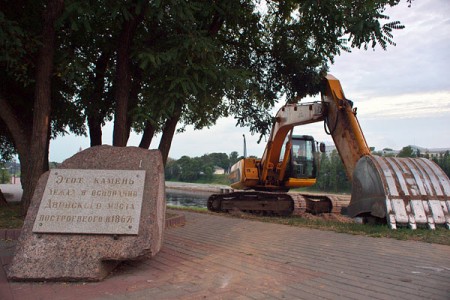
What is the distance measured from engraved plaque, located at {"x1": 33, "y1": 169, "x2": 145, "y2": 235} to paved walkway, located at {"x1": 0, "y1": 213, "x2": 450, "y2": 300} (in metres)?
0.59

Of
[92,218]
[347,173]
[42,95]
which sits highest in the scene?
[42,95]

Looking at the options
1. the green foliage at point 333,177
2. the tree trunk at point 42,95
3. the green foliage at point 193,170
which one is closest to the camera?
the tree trunk at point 42,95

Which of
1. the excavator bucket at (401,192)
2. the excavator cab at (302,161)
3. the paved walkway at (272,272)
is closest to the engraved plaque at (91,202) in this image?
the paved walkway at (272,272)

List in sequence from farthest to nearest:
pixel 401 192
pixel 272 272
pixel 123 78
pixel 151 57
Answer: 1. pixel 401 192
2. pixel 123 78
3. pixel 151 57
4. pixel 272 272

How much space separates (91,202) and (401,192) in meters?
6.15

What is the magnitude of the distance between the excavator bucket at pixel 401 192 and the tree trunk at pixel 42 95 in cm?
Answer: 650

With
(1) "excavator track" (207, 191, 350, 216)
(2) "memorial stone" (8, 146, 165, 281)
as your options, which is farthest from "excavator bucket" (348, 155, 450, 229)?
(2) "memorial stone" (8, 146, 165, 281)

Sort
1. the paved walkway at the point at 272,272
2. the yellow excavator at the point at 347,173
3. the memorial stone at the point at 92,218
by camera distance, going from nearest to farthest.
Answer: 1. the paved walkway at the point at 272,272
2. the memorial stone at the point at 92,218
3. the yellow excavator at the point at 347,173

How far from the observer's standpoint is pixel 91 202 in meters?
5.10

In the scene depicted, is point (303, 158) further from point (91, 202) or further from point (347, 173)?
point (91, 202)

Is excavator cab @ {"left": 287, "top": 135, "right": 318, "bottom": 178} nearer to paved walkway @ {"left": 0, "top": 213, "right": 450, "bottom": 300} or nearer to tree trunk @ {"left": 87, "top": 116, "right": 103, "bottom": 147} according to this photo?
tree trunk @ {"left": 87, "top": 116, "right": 103, "bottom": 147}

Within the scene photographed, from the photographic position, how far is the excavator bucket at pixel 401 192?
26.9ft

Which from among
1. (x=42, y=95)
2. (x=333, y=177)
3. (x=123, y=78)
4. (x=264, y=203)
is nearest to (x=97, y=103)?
(x=123, y=78)

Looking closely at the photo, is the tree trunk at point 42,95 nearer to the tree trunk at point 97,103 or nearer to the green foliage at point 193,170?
the tree trunk at point 97,103
